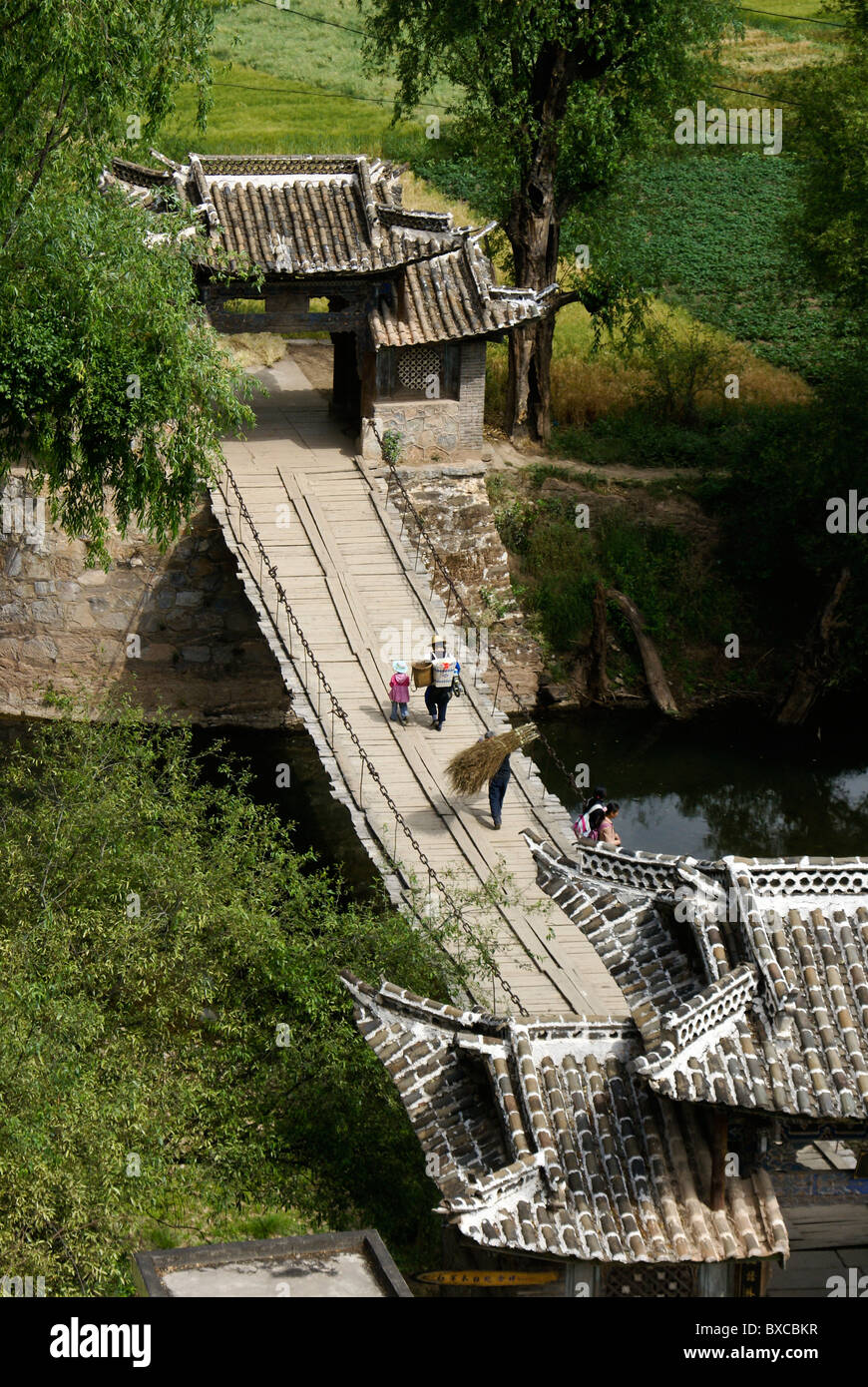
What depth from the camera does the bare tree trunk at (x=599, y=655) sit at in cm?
3603

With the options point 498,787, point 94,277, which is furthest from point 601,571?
point 94,277

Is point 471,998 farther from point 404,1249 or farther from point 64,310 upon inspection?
point 64,310

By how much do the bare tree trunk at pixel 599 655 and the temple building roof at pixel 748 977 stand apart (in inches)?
767

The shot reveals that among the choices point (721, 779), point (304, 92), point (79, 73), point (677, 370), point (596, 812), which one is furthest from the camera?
point (304, 92)

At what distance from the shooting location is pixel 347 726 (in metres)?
25.8

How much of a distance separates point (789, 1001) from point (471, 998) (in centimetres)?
611

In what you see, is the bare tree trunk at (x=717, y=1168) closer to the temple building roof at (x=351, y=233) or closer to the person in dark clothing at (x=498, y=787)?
the person in dark clothing at (x=498, y=787)

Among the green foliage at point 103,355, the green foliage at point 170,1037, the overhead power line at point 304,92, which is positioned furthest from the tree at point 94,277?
the overhead power line at point 304,92

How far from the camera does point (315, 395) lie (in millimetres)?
38062

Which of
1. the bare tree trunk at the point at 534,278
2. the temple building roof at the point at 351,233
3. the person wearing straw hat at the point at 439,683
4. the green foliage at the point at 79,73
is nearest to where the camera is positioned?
the green foliage at the point at 79,73

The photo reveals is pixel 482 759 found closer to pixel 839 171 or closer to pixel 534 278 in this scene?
pixel 534 278

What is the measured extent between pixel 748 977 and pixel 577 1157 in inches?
79.0
